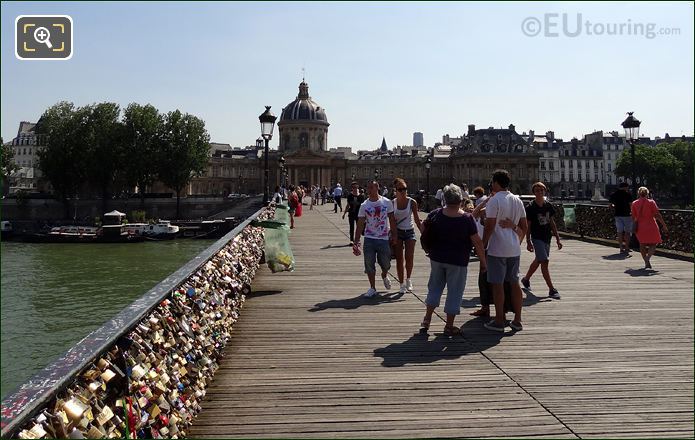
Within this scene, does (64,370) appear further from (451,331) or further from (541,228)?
(541,228)

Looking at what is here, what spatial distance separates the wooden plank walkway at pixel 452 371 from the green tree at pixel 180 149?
7939cm

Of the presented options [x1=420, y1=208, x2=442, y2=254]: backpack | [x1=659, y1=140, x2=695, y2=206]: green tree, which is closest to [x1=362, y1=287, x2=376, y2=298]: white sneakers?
[x1=420, y1=208, x2=442, y2=254]: backpack

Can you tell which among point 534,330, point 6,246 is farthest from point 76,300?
point 6,246

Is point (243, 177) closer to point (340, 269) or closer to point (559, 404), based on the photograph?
point (340, 269)

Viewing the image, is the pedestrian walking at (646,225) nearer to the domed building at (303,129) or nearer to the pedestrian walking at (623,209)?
the pedestrian walking at (623,209)

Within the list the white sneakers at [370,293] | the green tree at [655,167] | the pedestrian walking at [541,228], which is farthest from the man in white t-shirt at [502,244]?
the green tree at [655,167]

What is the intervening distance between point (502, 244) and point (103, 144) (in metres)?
81.7

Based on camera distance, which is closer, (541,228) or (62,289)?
(541,228)

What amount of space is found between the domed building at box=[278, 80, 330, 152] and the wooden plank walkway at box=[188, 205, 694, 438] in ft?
428

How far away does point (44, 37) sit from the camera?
16.3 ft

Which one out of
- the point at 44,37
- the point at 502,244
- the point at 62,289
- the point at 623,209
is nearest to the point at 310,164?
the point at 62,289

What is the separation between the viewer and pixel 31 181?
13038 cm

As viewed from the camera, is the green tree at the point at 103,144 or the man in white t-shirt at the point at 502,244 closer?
the man in white t-shirt at the point at 502,244

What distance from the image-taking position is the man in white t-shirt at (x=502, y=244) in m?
7.73
